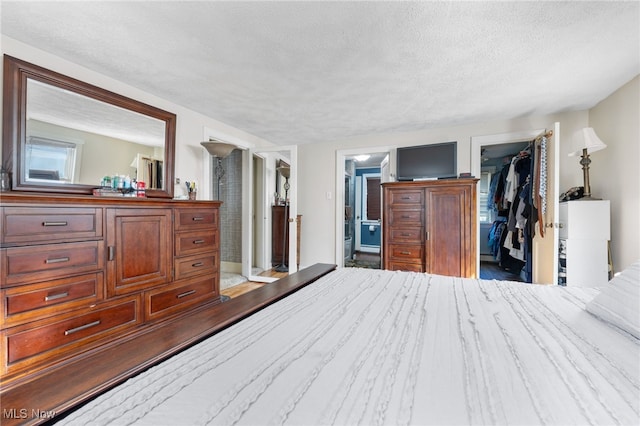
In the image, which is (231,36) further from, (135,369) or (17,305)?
(17,305)

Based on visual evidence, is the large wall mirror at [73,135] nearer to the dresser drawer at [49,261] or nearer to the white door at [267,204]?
the dresser drawer at [49,261]

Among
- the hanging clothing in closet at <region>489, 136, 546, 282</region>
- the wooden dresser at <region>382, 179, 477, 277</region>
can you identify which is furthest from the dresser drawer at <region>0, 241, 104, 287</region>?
the hanging clothing in closet at <region>489, 136, 546, 282</region>

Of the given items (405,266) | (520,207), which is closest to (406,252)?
(405,266)

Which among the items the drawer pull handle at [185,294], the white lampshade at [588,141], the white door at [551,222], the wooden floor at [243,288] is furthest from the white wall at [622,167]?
the drawer pull handle at [185,294]

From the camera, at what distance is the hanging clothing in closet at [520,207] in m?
2.92

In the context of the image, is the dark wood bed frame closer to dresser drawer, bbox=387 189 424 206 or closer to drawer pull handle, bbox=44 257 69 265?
drawer pull handle, bbox=44 257 69 265

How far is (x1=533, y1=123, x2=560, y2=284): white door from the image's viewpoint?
2.65 meters

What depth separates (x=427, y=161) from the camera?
3.54 m

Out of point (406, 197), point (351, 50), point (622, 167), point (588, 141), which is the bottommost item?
point (406, 197)

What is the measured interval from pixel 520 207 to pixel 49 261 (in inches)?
188

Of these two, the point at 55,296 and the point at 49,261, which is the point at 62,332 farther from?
the point at 49,261

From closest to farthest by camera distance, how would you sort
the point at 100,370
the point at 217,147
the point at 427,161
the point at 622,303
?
the point at 100,370 < the point at 622,303 < the point at 217,147 < the point at 427,161

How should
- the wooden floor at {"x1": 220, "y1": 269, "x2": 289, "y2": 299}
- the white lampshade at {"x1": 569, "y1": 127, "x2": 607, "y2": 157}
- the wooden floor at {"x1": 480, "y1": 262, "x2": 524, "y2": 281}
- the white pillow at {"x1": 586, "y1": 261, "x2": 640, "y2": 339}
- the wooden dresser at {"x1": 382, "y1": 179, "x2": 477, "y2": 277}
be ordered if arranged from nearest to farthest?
the white pillow at {"x1": 586, "y1": 261, "x2": 640, "y2": 339}
the white lampshade at {"x1": 569, "y1": 127, "x2": 607, "y2": 157}
the wooden dresser at {"x1": 382, "y1": 179, "x2": 477, "y2": 277}
the wooden floor at {"x1": 220, "y1": 269, "x2": 289, "y2": 299}
the wooden floor at {"x1": 480, "y1": 262, "x2": 524, "y2": 281}

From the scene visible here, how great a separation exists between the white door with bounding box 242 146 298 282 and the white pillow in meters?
3.02
